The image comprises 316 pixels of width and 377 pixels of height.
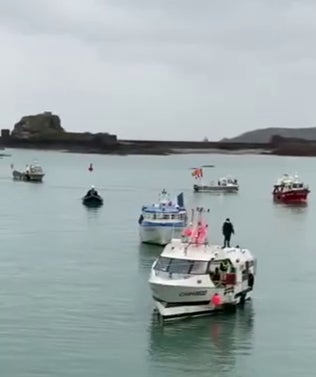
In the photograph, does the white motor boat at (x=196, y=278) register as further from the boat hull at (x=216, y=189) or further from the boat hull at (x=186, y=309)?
the boat hull at (x=216, y=189)

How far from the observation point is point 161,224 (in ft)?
196

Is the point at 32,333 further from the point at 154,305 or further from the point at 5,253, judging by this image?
the point at 5,253

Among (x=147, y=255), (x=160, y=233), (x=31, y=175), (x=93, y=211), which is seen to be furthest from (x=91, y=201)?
(x=31, y=175)

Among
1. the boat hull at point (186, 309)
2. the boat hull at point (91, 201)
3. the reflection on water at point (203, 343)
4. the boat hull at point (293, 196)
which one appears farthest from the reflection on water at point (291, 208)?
the reflection on water at point (203, 343)

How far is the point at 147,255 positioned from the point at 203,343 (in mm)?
23420

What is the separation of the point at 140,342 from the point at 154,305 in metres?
5.70

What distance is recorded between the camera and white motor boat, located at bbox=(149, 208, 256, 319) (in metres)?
34.8

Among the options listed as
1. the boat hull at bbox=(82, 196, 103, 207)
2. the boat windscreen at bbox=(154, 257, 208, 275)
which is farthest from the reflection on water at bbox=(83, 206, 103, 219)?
the boat windscreen at bbox=(154, 257, 208, 275)

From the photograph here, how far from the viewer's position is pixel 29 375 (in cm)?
2858

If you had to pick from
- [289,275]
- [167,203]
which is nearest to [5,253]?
[167,203]

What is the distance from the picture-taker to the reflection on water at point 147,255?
167ft

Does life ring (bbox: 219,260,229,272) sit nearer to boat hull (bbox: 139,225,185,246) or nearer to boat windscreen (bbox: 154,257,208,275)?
boat windscreen (bbox: 154,257,208,275)

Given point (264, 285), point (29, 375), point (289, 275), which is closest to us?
point (29, 375)

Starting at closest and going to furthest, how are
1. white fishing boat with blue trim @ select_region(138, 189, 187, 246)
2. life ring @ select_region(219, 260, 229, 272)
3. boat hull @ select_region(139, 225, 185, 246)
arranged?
life ring @ select_region(219, 260, 229, 272), boat hull @ select_region(139, 225, 185, 246), white fishing boat with blue trim @ select_region(138, 189, 187, 246)
